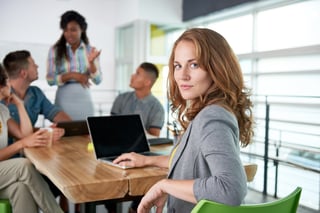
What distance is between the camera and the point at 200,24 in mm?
5387

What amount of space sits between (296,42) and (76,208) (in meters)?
2.89

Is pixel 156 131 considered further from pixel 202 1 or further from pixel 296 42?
pixel 202 1

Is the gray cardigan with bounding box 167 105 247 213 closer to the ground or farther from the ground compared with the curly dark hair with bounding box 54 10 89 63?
closer to the ground

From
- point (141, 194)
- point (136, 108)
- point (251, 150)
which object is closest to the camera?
point (141, 194)

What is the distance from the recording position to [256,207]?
0.72 meters

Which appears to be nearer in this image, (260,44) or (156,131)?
(156,131)

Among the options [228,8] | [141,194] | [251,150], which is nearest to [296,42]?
[228,8]

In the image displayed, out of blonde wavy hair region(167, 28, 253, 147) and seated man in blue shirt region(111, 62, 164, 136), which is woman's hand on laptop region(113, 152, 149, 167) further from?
seated man in blue shirt region(111, 62, 164, 136)

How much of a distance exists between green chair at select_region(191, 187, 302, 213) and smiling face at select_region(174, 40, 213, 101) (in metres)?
0.35

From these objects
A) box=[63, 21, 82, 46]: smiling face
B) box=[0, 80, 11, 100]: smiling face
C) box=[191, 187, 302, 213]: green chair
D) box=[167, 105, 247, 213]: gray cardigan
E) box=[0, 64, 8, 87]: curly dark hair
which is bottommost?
box=[191, 187, 302, 213]: green chair

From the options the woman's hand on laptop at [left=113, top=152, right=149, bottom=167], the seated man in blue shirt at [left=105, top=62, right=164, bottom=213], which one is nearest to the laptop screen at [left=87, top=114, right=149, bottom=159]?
the woman's hand on laptop at [left=113, top=152, right=149, bottom=167]

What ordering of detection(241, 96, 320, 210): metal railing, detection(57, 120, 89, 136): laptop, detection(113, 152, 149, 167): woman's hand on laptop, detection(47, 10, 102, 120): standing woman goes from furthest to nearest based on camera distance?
detection(241, 96, 320, 210): metal railing, detection(47, 10, 102, 120): standing woman, detection(57, 120, 89, 136): laptop, detection(113, 152, 149, 167): woman's hand on laptop

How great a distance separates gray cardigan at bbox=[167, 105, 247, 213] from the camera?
768 mm

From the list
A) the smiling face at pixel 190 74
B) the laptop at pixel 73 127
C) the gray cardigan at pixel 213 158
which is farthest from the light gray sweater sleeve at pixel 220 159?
the laptop at pixel 73 127
